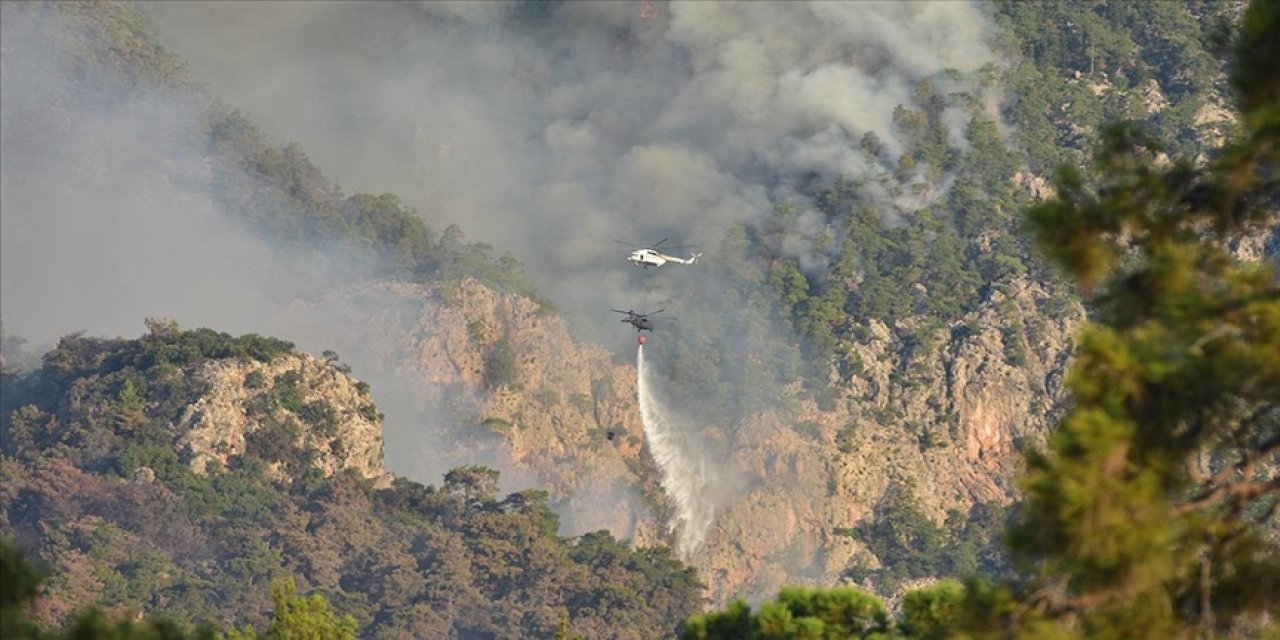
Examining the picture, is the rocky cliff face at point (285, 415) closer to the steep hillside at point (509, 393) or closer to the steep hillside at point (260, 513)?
the steep hillside at point (260, 513)

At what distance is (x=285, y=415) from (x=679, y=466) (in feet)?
53.9

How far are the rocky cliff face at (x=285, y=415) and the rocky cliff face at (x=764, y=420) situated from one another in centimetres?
582

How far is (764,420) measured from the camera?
123m

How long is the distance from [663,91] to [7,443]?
3887 centimetres

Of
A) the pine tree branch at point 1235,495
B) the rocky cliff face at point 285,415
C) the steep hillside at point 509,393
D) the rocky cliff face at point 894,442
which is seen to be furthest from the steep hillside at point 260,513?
the pine tree branch at point 1235,495

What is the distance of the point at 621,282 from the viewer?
130 m

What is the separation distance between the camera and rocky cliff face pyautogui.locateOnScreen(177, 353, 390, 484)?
122 meters

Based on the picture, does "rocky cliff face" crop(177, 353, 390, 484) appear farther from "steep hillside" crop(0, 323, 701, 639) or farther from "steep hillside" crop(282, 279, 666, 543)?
"steep hillside" crop(282, 279, 666, 543)

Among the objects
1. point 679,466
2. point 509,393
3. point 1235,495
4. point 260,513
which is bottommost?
point 1235,495

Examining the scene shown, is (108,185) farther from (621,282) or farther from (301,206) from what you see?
(621,282)

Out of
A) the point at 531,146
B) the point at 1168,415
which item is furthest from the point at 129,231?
the point at 1168,415

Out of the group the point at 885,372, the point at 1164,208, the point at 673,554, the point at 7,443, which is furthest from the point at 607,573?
the point at 1164,208

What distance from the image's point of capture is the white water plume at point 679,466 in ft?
395

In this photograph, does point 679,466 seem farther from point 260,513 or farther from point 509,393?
point 260,513
